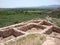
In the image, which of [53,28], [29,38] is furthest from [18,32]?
[53,28]

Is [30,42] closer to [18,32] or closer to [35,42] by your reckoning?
[35,42]

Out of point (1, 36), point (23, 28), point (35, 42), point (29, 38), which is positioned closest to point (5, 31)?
point (1, 36)

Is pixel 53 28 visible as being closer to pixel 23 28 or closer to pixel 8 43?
pixel 23 28

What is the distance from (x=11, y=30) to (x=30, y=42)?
3069mm

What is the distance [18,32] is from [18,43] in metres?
2.20

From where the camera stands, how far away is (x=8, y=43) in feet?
18.1

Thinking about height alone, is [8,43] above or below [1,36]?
above

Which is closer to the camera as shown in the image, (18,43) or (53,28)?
(18,43)

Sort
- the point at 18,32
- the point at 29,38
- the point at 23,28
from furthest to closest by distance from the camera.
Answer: the point at 23,28, the point at 18,32, the point at 29,38

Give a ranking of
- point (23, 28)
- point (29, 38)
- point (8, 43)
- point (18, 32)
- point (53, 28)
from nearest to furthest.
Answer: point (8, 43) → point (29, 38) → point (18, 32) → point (23, 28) → point (53, 28)

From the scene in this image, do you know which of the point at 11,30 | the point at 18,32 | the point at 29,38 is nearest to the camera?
the point at 29,38

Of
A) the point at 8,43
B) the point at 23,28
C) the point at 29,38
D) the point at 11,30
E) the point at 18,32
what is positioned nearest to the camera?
the point at 8,43

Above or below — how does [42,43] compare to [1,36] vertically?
above

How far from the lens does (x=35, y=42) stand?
18.9ft
